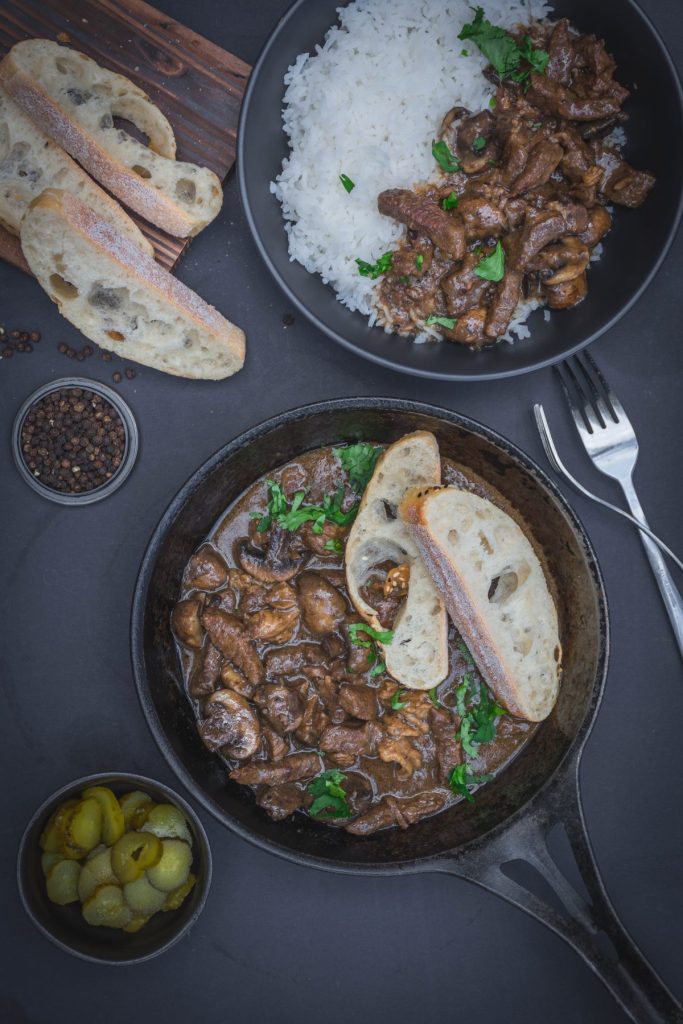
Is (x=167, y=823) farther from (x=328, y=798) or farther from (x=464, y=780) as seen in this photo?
(x=464, y=780)

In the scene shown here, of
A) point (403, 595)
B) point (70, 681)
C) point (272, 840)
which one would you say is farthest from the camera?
point (70, 681)

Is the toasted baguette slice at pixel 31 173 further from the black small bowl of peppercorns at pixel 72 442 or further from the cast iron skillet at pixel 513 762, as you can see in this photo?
the cast iron skillet at pixel 513 762

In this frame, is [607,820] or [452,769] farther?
[607,820]

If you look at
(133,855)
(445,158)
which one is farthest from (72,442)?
(445,158)

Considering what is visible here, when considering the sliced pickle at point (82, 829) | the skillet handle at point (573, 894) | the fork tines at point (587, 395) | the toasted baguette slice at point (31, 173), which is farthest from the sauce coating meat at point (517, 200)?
the sliced pickle at point (82, 829)

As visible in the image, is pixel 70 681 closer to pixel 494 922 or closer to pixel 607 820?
pixel 494 922

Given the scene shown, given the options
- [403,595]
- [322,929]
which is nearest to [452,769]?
[403,595]

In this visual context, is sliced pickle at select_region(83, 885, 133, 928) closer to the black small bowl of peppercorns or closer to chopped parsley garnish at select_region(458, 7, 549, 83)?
the black small bowl of peppercorns
